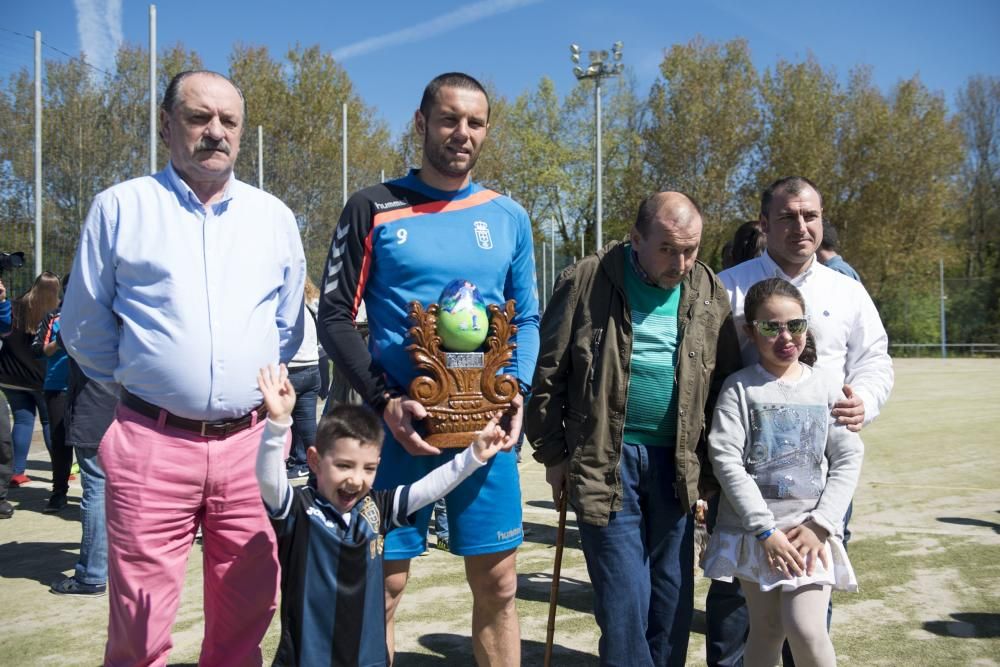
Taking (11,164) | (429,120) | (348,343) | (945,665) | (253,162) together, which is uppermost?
(253,162)

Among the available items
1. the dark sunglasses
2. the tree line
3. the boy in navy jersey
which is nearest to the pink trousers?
the boy in navy jersey

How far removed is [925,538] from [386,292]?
545 centimetres

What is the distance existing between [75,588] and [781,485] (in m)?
4.59

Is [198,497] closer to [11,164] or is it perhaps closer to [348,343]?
[348,343]

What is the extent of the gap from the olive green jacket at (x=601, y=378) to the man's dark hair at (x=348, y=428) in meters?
0.78

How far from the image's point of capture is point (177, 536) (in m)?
2.94

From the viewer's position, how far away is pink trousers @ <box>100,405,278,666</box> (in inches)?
111

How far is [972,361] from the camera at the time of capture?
107 feet

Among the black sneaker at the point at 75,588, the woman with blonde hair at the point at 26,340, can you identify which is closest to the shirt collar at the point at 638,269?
the black sneaker at the point at 75,588

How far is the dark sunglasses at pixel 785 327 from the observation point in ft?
11.2

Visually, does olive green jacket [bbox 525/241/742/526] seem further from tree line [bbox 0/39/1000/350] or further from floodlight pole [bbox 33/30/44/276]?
tree line [bbox 0/39/1000/350]

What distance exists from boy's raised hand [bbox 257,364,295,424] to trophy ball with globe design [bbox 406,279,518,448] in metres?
0.45

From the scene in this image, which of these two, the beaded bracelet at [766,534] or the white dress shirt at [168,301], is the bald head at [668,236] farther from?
the white dress shirt at [168,301]

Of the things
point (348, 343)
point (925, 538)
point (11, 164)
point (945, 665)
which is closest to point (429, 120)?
point (348, 343)
